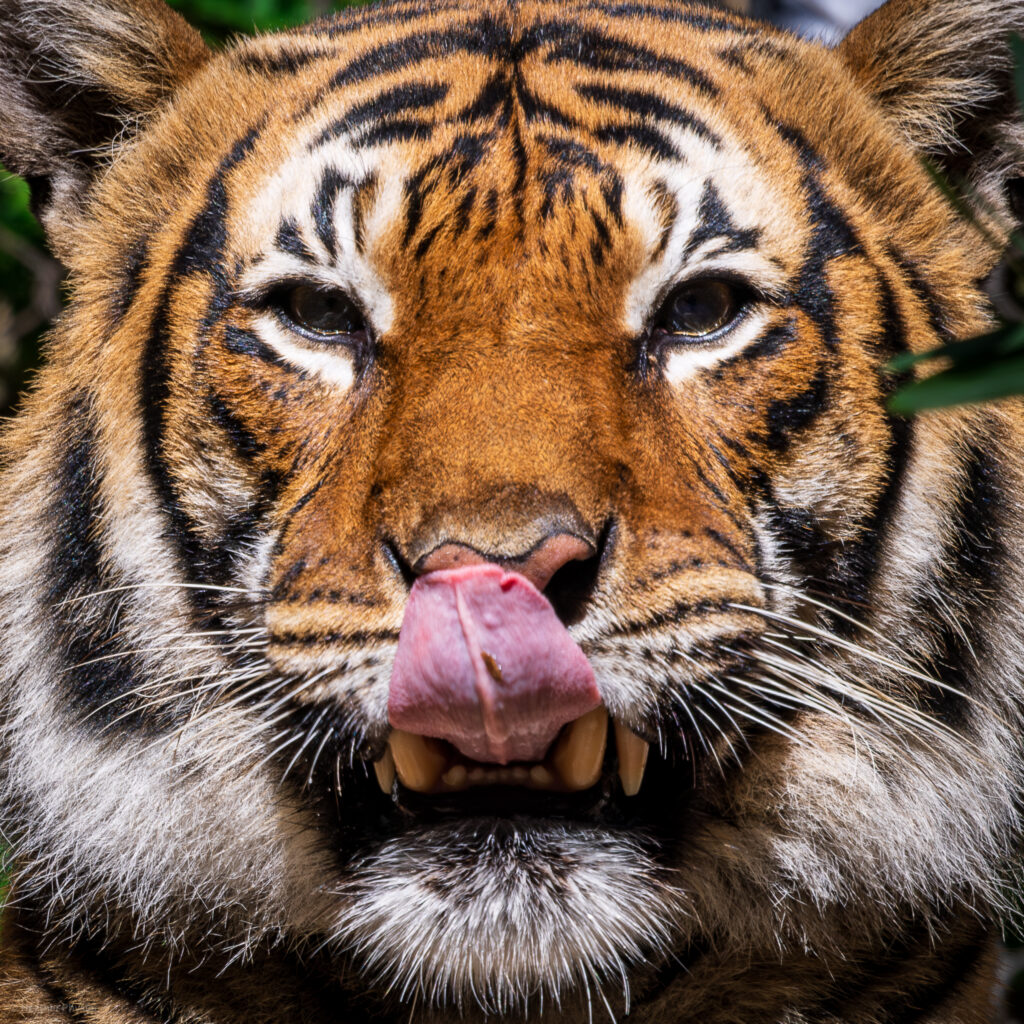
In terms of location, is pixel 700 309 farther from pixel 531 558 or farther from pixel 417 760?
pixel 417 760

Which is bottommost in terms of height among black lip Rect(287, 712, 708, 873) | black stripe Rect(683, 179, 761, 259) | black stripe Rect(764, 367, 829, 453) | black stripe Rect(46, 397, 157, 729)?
black lip Rect(287, 712, 708, 873)

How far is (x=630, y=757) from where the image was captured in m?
1.62

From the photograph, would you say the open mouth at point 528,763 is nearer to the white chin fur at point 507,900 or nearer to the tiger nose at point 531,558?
the white chin fur at point 507,900

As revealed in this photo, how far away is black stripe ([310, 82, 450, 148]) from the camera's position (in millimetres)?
1905

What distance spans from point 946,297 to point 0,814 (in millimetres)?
1728

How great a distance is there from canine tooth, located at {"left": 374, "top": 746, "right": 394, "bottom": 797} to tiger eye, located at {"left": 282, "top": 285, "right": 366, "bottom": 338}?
0.61 m

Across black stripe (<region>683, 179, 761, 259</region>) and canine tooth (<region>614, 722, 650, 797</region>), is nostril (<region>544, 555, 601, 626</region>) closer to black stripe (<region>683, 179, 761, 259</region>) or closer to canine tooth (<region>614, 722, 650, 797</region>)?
canine tooth (<region>614, 722, 650, 797</region>)

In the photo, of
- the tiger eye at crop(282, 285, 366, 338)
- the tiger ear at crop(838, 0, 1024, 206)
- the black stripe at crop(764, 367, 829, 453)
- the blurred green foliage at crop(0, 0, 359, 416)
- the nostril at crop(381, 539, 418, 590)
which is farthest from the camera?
the blurred green foliage at crop(0, 0, 359, 416)

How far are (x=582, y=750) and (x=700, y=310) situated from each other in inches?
25.8

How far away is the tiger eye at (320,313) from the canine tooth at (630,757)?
692mm

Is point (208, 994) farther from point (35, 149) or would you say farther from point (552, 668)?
point (35, 149)

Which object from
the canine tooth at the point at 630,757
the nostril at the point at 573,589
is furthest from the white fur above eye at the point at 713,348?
the canine tooth at the point at 630,757

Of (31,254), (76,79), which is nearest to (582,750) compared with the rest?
(76,79)

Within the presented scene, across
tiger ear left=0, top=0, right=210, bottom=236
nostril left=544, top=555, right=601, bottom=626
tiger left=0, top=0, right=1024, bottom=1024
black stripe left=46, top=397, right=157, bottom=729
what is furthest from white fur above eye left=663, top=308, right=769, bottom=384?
tiger ear left=0, top=0, right=210, bottom=236
